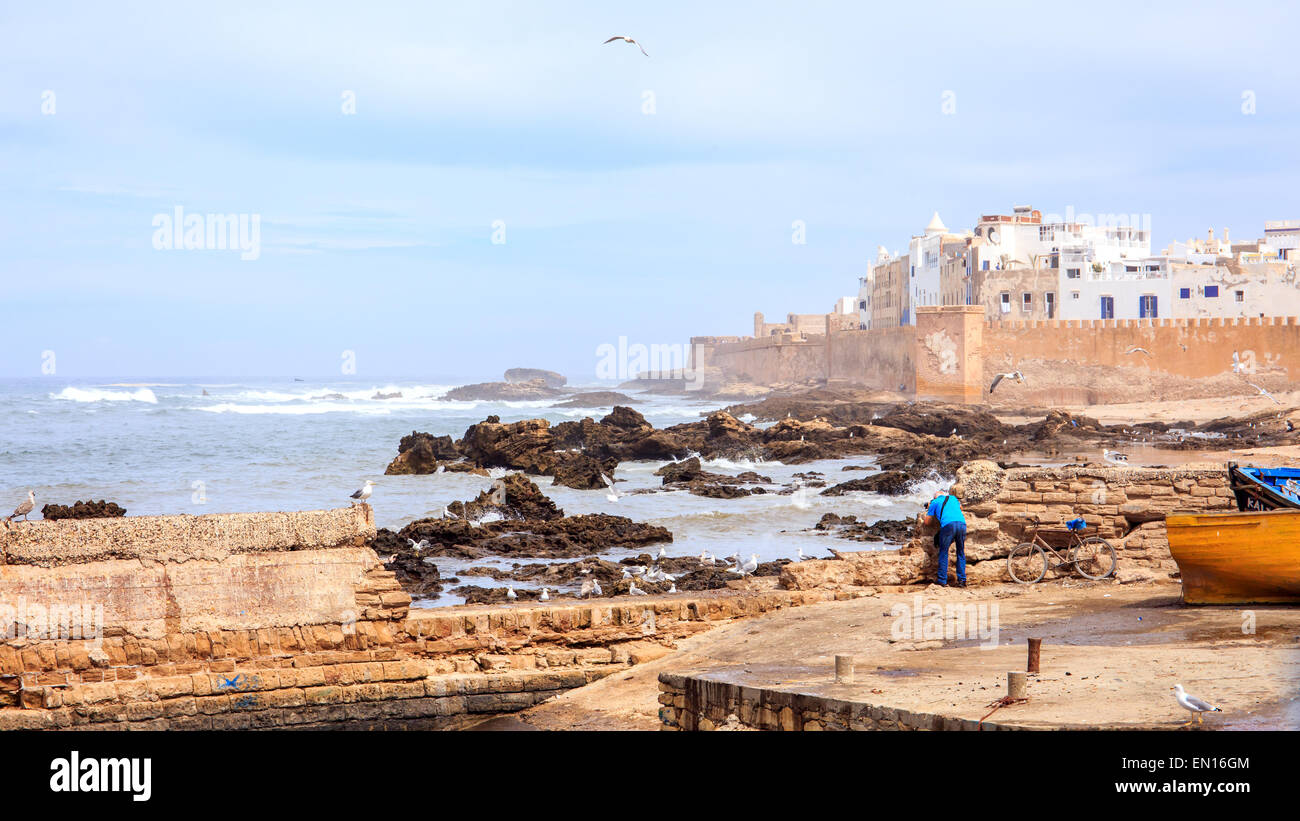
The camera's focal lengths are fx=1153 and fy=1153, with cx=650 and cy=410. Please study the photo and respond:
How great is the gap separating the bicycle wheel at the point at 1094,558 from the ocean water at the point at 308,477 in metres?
6.42

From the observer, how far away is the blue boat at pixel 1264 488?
806 cm

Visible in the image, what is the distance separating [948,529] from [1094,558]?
1.19 m

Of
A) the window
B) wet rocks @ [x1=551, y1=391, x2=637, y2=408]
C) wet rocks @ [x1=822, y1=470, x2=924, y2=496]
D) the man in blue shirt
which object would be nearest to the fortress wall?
the window

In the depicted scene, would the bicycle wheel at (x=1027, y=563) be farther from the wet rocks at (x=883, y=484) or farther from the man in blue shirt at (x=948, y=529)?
the wet rocks at (x=883, y=484)

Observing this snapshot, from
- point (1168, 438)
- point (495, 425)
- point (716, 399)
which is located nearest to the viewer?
point (495, 425)

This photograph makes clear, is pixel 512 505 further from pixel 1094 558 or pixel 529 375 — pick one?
pixel 529 375

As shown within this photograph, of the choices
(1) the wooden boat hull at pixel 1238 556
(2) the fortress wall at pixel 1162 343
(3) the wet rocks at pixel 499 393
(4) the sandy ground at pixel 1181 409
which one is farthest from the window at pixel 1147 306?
(3) the wet rocks at pixel 499 393

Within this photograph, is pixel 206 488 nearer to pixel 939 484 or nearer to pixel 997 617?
pixel 939 484

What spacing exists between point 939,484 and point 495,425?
11129mm

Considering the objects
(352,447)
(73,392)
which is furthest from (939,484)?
(73,392)

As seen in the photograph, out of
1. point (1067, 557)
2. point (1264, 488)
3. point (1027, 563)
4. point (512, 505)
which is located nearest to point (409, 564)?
point (512, 505)

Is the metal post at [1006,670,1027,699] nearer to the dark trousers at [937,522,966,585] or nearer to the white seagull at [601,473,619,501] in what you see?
the dark trousers at [937,522,966,585]
